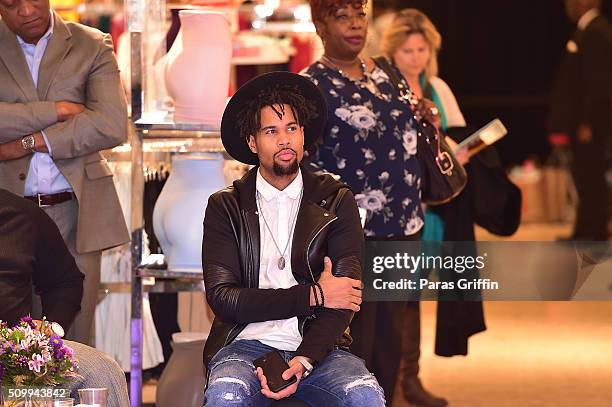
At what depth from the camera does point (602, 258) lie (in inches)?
188

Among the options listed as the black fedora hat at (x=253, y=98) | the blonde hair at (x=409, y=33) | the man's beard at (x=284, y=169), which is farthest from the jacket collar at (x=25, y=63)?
the blonde hair at (x=409, y=33)

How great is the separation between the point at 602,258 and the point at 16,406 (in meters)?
2.24

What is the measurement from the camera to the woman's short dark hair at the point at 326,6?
476 centimetres

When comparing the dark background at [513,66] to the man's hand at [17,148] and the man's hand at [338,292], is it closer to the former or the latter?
the man's hand at [17,148]

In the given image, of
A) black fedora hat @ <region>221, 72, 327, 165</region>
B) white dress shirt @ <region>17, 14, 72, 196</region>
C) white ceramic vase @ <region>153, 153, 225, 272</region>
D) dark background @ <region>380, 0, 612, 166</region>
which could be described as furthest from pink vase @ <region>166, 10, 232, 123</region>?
dark background @ <region>380, 0, 612, 166</region>

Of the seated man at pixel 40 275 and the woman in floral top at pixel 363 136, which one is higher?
the woman in floral top at pixel 363 136

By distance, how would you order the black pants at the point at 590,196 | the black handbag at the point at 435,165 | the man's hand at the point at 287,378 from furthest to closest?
the black pants at the point at 590,196, the black handbag at the point at 435,165, the man's hand at the point at 287,378

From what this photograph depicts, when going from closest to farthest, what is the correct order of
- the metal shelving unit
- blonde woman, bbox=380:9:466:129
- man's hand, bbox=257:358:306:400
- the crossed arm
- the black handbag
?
man's hand, bbox=257:358:306:400
the crossed arm
the metal shelving unit
the black handbag
blonde woman, bbox=380:9:466:129

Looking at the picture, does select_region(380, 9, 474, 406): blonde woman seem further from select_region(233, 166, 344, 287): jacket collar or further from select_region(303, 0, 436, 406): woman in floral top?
select_region(233, 166, 344, 287): jacket collar

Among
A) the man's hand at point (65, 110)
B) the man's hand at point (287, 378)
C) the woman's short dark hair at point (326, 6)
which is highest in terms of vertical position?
the woman's short dark hair at point (326, 6)

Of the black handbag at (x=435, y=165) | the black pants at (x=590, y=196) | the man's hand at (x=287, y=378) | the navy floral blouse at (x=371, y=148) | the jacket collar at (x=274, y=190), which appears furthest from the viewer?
the black pants at (x=590, y=196)

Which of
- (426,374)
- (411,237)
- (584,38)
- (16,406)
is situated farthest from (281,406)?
(584,38)

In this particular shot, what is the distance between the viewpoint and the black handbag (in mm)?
5105

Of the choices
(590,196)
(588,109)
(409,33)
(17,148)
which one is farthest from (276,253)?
(590,196)
